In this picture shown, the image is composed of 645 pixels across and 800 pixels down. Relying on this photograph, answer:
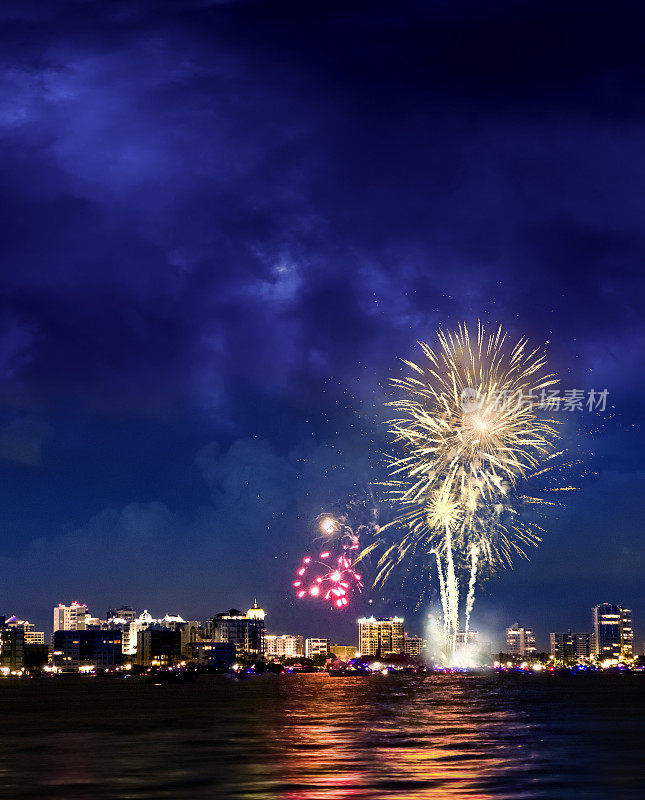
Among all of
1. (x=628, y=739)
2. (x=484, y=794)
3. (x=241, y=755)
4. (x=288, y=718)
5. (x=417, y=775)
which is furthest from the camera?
(x=288, y=718)

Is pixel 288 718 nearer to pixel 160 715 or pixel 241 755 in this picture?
pixel 160 715

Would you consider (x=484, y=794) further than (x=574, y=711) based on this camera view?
No

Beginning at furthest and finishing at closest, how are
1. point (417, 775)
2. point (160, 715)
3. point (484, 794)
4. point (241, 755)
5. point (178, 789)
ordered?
point (160, 715), point (241, 755), point (417, 775), point (178, 789), point (484, 794)

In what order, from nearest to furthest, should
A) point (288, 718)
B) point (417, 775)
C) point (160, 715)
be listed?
point (417, 775) → point (288, 718) → point (160, 715)

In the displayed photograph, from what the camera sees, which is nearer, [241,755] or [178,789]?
[178,789]

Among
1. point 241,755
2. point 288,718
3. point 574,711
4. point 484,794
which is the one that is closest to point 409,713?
point 288,718

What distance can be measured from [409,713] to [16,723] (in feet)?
129

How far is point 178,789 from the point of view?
47156mm

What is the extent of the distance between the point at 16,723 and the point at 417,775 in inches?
2723

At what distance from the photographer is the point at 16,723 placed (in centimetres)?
10862

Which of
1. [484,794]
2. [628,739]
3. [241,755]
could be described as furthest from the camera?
[628,739]

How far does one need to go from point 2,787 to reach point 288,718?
60719mm

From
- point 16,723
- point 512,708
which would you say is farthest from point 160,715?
point 512,708

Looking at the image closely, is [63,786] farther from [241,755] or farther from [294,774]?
[241,755]
